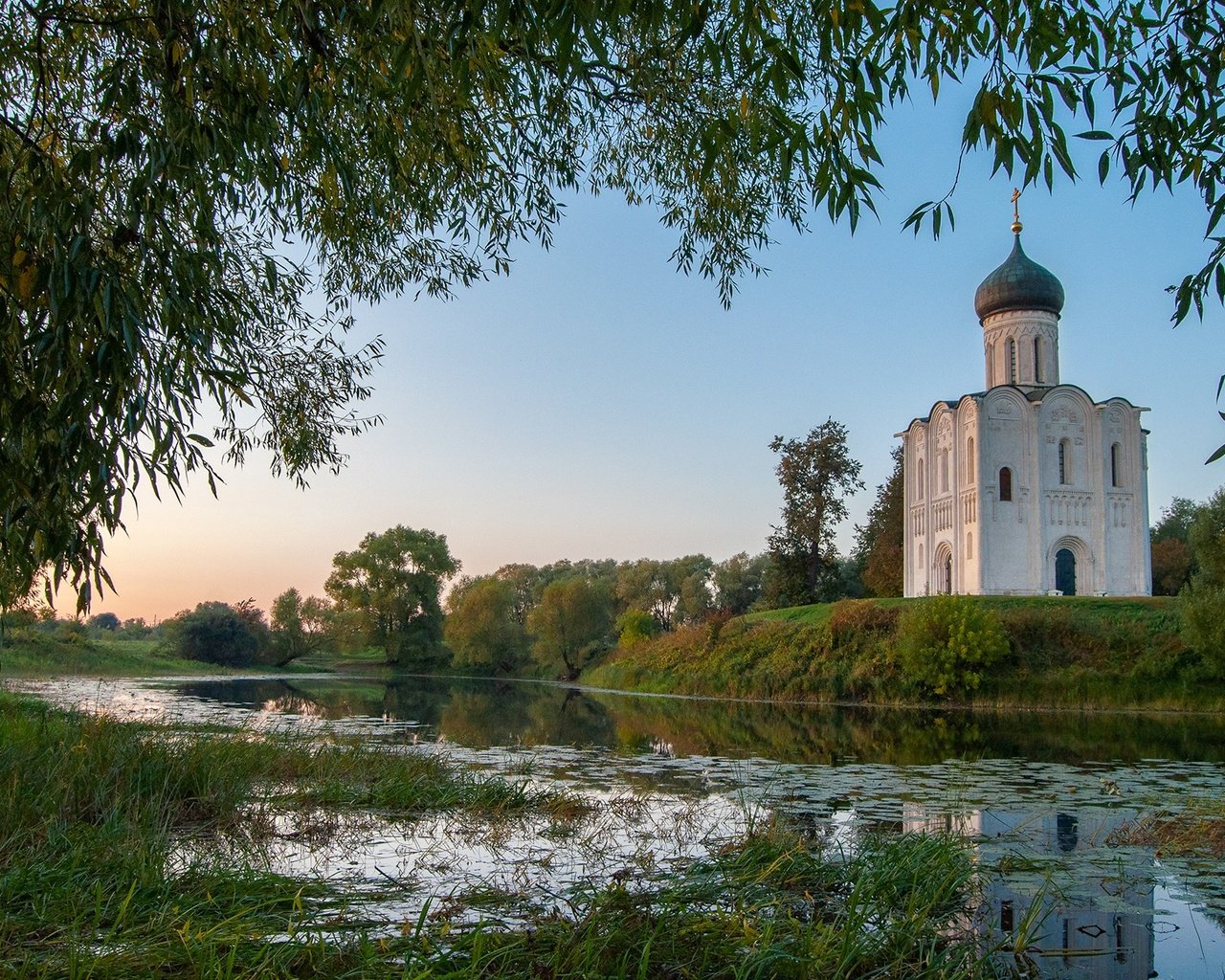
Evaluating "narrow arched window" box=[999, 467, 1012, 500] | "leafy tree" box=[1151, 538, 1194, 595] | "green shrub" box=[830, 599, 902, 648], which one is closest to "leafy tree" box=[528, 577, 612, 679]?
"green shrub" box=[830, 599, 902, 648]

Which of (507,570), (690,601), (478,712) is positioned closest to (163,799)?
(478,712)

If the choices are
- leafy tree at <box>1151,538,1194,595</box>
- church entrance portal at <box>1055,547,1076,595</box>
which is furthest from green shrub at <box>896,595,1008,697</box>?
leafy tree at <box>1151,538,1194,595</box>

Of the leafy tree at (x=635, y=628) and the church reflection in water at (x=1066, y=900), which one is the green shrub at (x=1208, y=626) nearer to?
the church reflection in water at (x=1066, y=900)

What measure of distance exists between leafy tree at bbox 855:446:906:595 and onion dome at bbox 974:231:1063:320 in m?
10.1

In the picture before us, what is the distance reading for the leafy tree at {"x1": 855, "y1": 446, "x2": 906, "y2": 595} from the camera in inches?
1879

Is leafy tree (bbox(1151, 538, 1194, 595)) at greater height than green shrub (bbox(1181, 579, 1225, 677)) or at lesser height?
greater

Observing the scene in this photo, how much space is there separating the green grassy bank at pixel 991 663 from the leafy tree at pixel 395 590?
1016 inches

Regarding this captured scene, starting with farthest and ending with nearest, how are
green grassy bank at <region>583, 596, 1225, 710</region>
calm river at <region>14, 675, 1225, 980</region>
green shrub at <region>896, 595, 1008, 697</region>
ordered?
green shrub at <region>896, 595, 1008, 697</region>, green grassy bank at <region>583, 596, 1225, 710</region>, calm river at <region>14, 675, 1225, 980</region>

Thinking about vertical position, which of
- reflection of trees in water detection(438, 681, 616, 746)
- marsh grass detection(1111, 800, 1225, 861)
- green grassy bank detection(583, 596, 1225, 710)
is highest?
green grassy bank detection(583, 596, 1225, 710)

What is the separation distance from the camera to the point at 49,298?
3.48 m

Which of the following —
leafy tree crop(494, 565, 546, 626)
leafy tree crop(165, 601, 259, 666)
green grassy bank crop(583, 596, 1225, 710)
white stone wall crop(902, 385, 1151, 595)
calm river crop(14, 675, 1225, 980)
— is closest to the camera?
calm river crop(14, 675, 1225, 980)

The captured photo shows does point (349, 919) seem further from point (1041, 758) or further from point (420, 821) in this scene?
point (1041, 758)

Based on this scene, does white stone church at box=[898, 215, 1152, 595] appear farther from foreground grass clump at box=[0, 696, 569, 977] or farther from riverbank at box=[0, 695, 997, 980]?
riverbank at box=[0, 695, 997, 980]

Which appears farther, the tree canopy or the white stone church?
Answer: the white stone church
